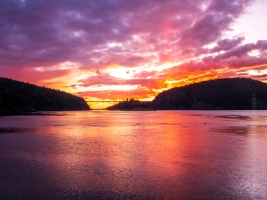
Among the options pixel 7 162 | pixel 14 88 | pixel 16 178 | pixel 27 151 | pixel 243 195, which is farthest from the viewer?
pixel 14 88

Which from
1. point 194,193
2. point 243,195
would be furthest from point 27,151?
point 243,195

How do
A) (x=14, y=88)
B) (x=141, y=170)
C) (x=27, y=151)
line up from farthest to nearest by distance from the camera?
(x=14, y=88) → (x=27, y=151) → (x=141, y=170)

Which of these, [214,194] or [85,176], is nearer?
[214,194]

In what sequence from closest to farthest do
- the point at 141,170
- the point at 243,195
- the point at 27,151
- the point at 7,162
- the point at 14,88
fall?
the point at 243,195, the point at 141,170, the point at 7,162, the point at 27,151, the point at 14,88

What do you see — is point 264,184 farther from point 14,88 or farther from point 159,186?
point 14,88

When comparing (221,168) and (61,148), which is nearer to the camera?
(221,168)

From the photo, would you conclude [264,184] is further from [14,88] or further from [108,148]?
[14,88]

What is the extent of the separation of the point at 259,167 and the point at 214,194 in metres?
6.30

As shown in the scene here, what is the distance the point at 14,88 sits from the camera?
19412 centimetres

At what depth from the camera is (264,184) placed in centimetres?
1207

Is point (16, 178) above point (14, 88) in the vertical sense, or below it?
below

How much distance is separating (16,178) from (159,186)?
6665 mm

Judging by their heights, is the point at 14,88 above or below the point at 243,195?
above

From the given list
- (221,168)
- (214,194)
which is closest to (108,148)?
(221,168)
